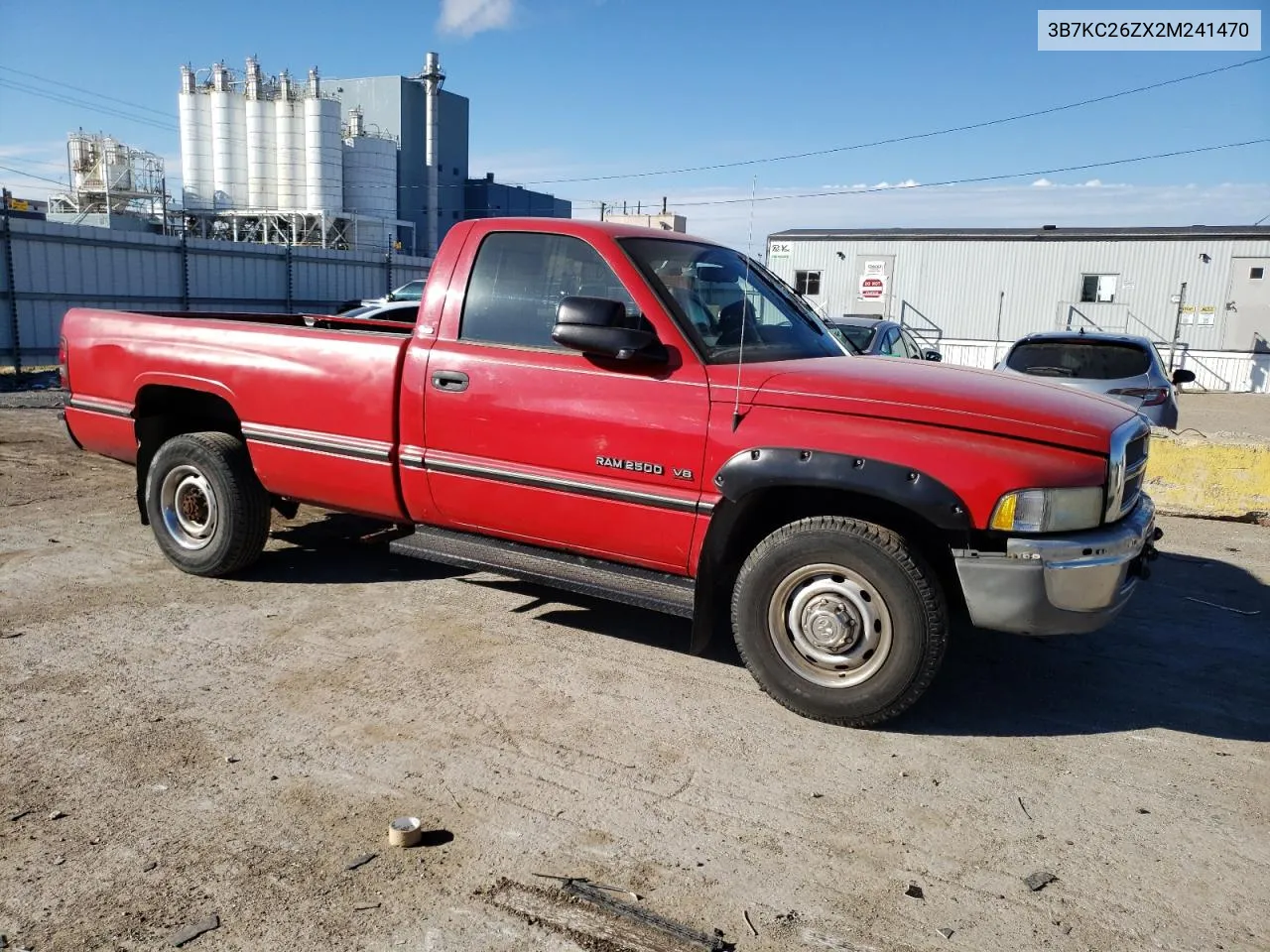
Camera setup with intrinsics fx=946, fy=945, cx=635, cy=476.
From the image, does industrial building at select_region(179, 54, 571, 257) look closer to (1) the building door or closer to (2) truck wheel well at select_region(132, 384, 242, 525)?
(1) the building door

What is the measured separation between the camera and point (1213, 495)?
793cm

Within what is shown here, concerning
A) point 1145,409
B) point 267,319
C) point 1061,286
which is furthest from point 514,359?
point 1061,286

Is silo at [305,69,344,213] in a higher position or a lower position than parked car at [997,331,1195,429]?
higher

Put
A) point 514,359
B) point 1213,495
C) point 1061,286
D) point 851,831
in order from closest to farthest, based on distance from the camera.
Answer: point 851,831, point 514,359, point 1213,495, point 1061,286

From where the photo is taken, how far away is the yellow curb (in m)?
7.78

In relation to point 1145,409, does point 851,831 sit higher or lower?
lower

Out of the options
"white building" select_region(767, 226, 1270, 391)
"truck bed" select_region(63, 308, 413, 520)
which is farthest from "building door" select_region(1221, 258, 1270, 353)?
"truck bed" select_region(63, 308, 413, 520)

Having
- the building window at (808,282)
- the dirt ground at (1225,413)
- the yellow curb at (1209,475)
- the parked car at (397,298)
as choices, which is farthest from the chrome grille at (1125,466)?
Result: the building window at (808,282)

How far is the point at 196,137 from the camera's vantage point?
129 ft

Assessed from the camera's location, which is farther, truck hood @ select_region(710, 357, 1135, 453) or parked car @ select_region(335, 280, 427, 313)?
parked car @ select_region(335, 280, 427, 313)

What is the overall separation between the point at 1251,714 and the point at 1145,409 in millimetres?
4594

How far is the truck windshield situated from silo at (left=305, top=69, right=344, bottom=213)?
37404 mm

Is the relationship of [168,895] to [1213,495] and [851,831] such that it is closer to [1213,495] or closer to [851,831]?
[851,831]

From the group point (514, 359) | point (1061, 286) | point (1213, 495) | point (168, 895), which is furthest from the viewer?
point (1061, 286)
